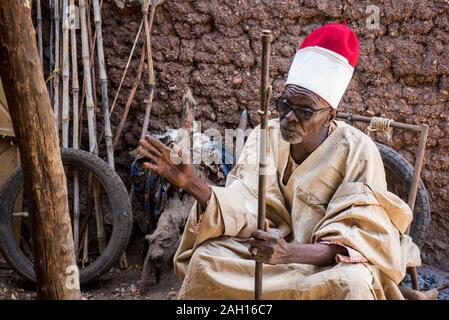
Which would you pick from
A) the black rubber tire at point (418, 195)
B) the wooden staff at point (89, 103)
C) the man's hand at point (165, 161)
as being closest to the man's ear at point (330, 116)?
the man's hand at point (165, 161)

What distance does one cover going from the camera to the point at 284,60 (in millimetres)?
4738

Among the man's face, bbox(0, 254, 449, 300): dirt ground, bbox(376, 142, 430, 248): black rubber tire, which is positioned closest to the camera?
the man's face

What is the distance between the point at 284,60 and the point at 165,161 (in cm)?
229

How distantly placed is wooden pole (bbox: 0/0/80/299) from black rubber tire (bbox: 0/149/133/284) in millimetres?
1879

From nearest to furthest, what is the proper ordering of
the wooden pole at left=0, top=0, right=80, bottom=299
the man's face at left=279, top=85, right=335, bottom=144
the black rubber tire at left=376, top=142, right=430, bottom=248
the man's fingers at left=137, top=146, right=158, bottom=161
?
1. the wooden pole at left=0, top=0, right=80, bottom=299
2. the man's fingers at left=137, top=146, right=158, bottom=161
3. the man's face at left=279, top=85, right=335, bottom=144
4. the black rubber tire at left=376, top=142, right=430, bottom=248

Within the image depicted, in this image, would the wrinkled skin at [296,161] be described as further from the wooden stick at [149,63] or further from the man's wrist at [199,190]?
the wooden stick at [149,63]

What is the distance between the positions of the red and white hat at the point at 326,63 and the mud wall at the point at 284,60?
1578 millimetres

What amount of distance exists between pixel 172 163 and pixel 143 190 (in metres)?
2.29

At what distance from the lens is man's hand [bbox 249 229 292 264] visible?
2.67 meters

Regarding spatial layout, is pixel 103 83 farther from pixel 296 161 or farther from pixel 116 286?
pixel 296 161

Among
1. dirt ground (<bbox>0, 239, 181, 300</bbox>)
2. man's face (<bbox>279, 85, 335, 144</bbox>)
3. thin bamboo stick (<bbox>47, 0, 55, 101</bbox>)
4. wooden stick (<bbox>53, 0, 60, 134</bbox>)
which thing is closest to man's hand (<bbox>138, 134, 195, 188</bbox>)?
man's face (<bbox>279, 85, 335, 144</bbox>)

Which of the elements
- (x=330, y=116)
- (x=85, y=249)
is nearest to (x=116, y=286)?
(x=85, y=249)

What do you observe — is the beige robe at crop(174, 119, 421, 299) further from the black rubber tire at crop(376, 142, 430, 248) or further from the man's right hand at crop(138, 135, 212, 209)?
the black rubber tire at crop(376, 142, 430, 248)
